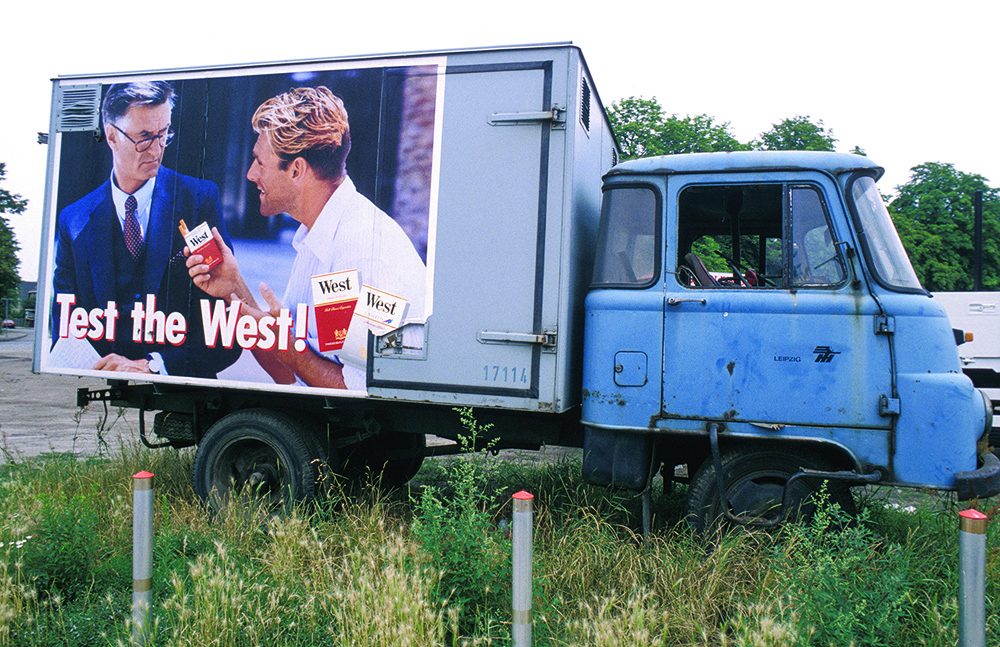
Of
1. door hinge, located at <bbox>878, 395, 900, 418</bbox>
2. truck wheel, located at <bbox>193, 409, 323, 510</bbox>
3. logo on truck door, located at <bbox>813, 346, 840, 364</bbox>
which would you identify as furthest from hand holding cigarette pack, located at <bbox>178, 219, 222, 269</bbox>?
door hinge, located at <bbox>878, 395, 900, 418</bbox>

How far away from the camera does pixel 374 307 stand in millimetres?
4543

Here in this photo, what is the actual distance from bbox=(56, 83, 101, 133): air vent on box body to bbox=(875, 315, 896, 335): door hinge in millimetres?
5723

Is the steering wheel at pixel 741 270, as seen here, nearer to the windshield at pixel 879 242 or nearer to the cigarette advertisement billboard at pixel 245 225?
the windshield at pixel 879 242

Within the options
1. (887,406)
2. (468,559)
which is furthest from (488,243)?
(887,406)

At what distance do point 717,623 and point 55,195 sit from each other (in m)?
5.71

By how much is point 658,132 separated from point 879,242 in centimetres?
2320

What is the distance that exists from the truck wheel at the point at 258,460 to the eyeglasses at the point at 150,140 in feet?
7.03

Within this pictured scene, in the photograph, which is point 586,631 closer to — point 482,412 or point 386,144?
point 482,412

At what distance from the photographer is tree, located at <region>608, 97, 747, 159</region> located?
2530 centimetres

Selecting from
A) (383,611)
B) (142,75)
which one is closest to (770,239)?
(383,611)

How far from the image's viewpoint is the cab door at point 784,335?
3859mm

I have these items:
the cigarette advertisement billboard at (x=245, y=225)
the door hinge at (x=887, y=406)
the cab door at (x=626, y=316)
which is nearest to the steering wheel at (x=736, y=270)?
the cab door at (x=626, y=316)

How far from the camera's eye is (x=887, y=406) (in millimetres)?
3781

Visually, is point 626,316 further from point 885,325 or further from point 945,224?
point 945,224
